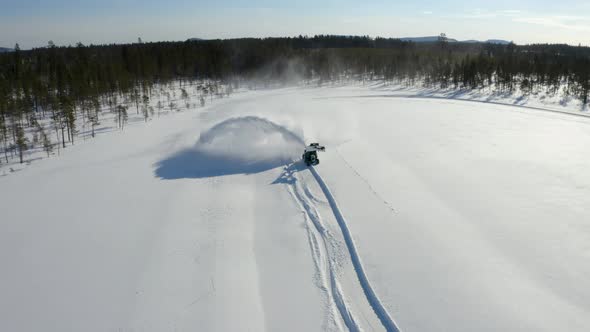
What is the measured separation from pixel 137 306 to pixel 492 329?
929 centimetres

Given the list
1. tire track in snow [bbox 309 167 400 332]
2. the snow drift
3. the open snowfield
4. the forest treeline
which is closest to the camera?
tire track in snow [bbox 309 167 400 332]

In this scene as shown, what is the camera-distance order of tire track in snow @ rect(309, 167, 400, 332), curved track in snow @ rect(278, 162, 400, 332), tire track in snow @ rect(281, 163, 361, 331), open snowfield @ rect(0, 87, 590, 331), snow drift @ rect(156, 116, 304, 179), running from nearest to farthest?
tire track in snow @ rect(309, 167, 400, 332)
curved track in snow @ rect(278, 162, 400, 332)
tire track in snow @ rect(281, 163, 361, 331)
open snowfield @ rect(0, 87, 590, 331)
snow drift @ rect(156, 116, 304, 179)

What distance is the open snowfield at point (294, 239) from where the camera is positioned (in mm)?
9852

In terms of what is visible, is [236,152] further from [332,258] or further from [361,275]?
[361,275]

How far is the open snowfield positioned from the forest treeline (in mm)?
21977

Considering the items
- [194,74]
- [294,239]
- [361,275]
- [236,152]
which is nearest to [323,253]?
[294,239]

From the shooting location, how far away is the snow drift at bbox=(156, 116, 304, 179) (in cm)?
2189

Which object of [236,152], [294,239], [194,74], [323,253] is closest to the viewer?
[323,253]

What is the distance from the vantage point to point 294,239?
13539 millimetres

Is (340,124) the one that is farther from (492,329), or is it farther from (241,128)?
(492,329)

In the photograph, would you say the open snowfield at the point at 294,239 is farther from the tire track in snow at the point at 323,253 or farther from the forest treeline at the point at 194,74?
the forest treeline at the point at 194,74

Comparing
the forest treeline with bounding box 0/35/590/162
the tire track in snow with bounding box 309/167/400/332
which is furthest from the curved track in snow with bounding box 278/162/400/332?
the forest treeline with bounding box 0/35/590/162

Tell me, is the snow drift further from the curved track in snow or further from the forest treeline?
the forest treeline

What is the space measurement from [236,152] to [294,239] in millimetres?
11451
